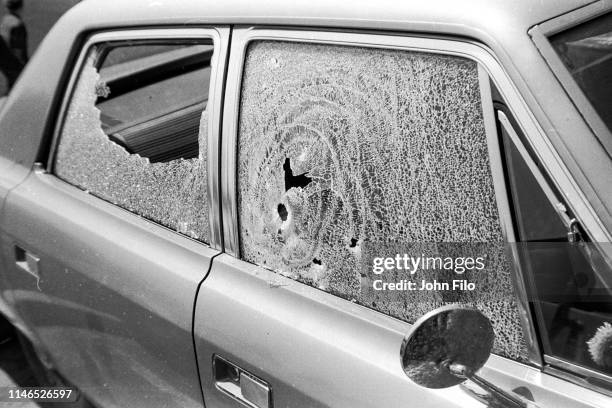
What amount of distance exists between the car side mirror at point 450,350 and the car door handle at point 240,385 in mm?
553

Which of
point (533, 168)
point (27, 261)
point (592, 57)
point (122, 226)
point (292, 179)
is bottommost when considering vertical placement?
point (27, 261)

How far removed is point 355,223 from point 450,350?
0.47 m

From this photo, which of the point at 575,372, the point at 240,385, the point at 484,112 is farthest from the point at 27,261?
the point at 575,372

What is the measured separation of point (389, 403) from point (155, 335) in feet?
2.61

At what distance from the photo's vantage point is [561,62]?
1.45m

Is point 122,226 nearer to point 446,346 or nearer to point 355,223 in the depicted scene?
point 355,223

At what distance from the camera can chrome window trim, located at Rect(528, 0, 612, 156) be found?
54.9 inches

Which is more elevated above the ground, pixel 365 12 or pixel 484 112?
pixel 365 12

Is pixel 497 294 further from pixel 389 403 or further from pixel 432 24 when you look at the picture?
pixel 432 24

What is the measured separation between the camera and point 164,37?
2312mm

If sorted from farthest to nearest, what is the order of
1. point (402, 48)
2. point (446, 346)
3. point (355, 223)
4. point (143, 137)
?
point (143, 137) < point (355, 223) < point (402, 48) < point (446, 346)

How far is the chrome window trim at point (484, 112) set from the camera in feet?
4.53

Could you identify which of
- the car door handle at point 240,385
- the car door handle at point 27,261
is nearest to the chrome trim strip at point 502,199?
the car door handle at point 240,385

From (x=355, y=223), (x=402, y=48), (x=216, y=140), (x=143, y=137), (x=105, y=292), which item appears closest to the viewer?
(x=402, y=48)
